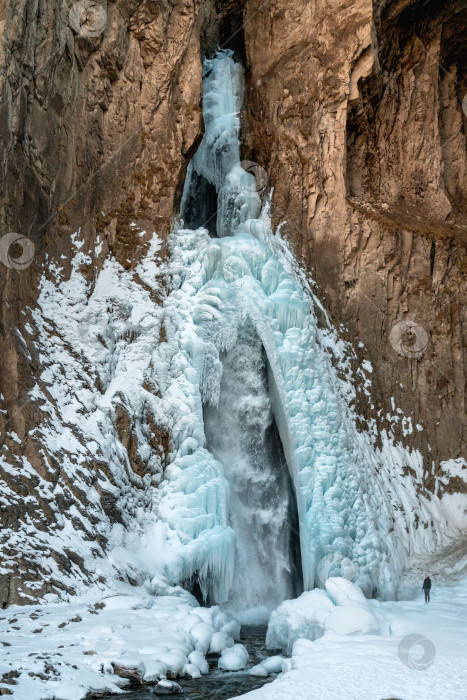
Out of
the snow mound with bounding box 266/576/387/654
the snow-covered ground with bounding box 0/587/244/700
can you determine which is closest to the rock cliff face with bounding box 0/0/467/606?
the snow-covered ground with bounding box 0/587/244/700

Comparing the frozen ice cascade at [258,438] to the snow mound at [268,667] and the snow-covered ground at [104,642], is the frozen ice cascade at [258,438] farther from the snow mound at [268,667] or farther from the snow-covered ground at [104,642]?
the snow mound at [268,667]

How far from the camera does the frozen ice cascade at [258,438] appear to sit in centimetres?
1309

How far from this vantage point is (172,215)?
16359mm

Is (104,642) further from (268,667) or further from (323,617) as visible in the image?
(323,617)

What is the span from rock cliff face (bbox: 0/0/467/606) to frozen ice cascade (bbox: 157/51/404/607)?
957mm

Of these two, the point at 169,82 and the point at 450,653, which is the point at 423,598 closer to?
the point at 450,653

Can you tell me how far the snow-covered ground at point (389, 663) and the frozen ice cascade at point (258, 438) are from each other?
221 cm

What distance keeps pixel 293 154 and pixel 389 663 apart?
12.5 meters

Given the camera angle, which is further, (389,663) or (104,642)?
(104,642)

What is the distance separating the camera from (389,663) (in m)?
9.12

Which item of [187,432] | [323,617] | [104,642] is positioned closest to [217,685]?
[104,642]

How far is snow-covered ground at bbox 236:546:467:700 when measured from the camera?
8281 mm

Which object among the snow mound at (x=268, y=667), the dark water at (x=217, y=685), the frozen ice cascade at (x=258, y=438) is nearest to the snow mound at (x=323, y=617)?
the dark water at (x=217, y=685)

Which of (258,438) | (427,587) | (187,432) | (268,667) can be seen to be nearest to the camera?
(268,667)
